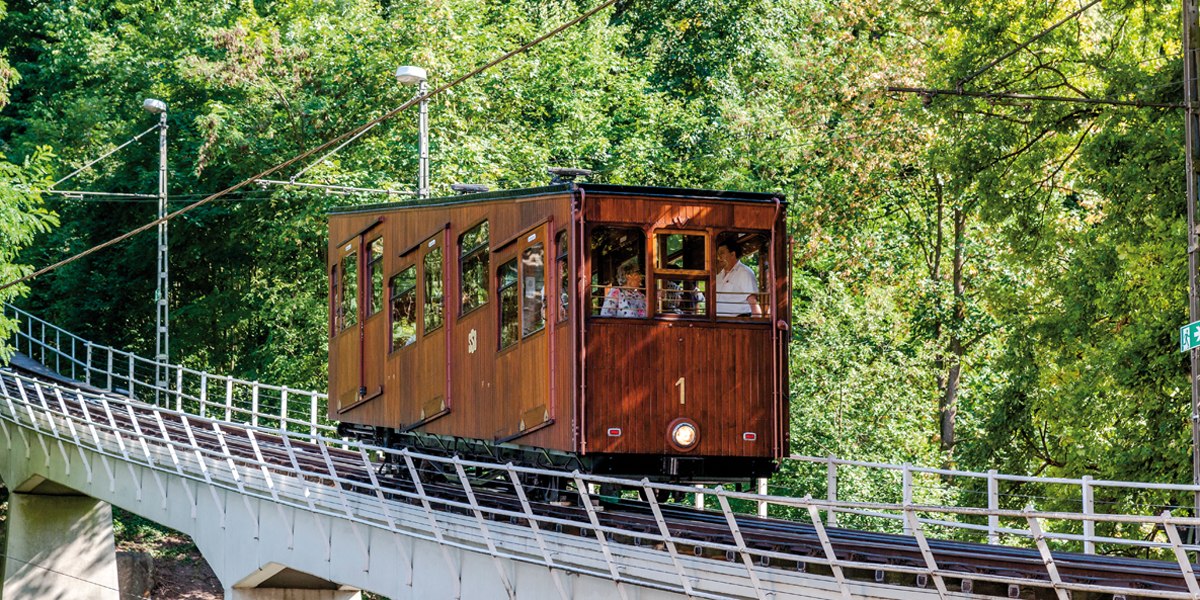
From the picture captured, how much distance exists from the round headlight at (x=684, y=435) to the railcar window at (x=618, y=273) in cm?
110

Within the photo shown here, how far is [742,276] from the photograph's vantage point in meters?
16.9

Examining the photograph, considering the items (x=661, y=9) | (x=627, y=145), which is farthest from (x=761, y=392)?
(x=661, y=9)

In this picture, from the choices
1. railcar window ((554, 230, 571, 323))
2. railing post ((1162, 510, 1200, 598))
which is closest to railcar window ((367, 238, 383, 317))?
railcar window ((554, 230, 571, 323))

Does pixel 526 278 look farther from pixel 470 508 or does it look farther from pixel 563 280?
pixel 470 508

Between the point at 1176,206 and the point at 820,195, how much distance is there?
1423 centimetres

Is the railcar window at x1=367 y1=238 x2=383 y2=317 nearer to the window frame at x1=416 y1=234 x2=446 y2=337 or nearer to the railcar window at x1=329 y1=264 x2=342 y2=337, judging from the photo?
the railcar window at x1=329 y1=264 x2=342 y2=337

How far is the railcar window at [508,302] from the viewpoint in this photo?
1738 cm

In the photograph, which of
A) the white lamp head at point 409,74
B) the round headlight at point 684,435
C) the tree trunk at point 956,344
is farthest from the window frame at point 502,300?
the tree trunk at point 956,344

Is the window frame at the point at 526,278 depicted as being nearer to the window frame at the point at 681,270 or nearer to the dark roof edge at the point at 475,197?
the dark roof edge at the point at 475,197

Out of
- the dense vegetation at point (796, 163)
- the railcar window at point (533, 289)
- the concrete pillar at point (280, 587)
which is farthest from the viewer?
the dense vegetation at point (796, 163)

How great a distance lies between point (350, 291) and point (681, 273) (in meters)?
7.18

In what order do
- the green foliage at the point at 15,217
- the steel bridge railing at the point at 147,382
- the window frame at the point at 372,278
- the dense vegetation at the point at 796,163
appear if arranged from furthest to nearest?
the steel bridge railing at the point at 147,382, the green foliage at the point at 15,217, the dense vegetation at the point at 796,163, the window frame at the point at 372,278

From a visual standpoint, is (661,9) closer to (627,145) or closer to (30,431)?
(627,145)

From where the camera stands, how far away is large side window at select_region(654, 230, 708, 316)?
1664 centimetres
